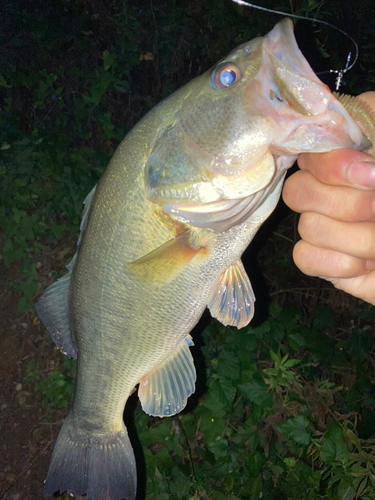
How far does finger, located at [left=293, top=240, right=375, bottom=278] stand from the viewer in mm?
1573

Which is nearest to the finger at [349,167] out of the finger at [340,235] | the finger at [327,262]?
the finger at [340,235]

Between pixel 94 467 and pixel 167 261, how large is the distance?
1.25 m

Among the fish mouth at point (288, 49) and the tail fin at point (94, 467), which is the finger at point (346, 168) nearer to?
the fish mouth at point (288, 49)

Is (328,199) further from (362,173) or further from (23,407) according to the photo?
(23,407)

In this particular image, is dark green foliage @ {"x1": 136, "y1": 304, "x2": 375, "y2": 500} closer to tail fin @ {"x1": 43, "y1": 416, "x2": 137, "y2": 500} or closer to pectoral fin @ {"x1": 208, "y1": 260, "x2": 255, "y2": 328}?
tail fin @ {"x1": 43, "y1": 416, "x2": 137, "y2": 500}

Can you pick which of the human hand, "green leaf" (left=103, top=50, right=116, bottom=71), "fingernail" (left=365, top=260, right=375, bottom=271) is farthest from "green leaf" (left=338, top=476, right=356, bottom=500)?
"green leaf" (left=103, top=50, right=116, bottom=71)

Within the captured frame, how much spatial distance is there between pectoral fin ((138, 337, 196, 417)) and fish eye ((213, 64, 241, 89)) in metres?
1.11

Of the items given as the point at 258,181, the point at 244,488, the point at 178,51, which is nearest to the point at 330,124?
the point at 258,181

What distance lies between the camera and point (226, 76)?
51.3 inches

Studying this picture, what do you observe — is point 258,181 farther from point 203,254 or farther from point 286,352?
point 286,352

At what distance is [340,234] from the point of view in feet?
4.91

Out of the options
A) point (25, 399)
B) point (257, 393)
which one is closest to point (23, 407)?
point (25, 399)

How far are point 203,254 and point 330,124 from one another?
66 cm

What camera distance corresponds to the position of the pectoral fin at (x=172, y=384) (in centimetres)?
179
